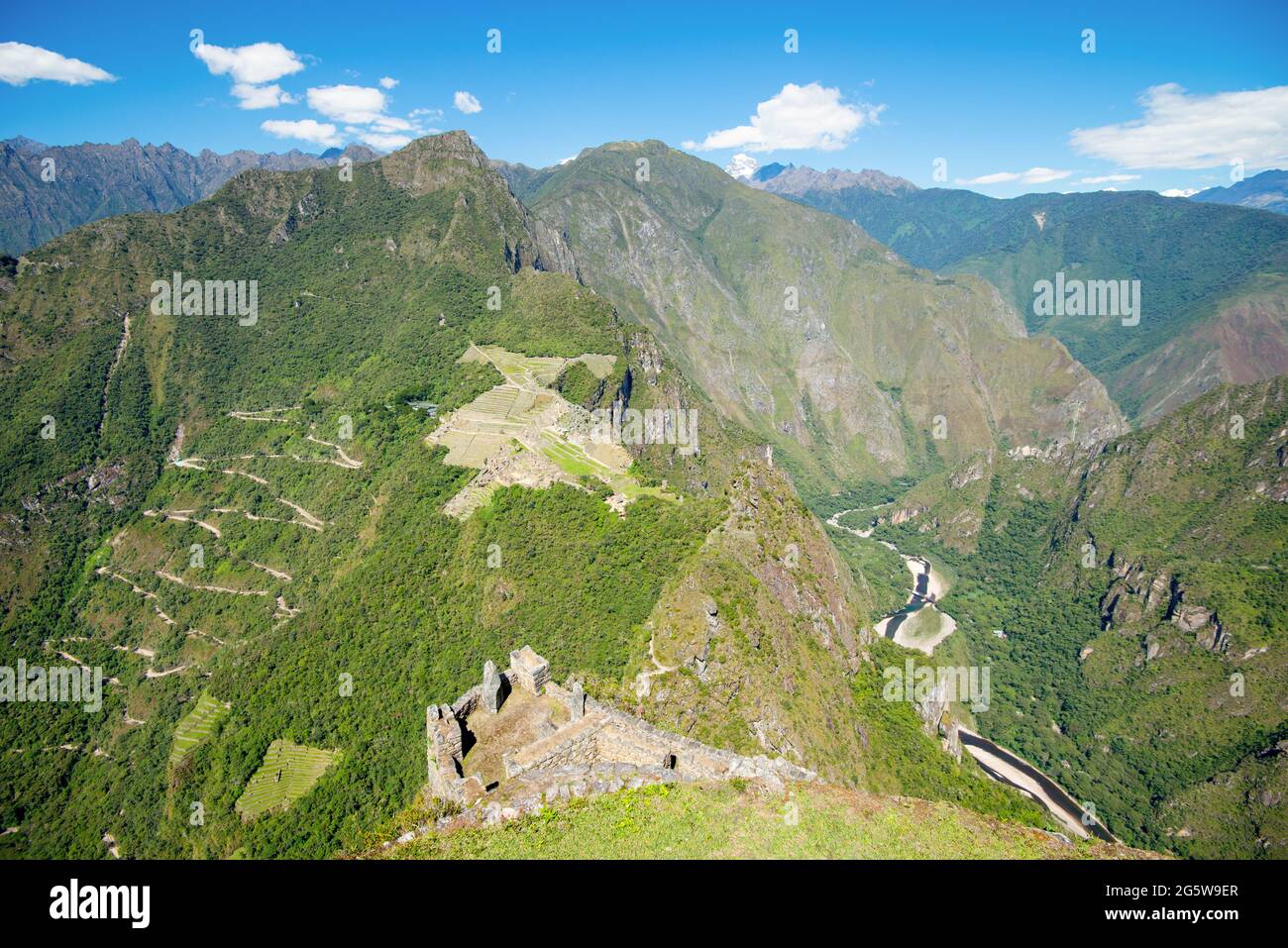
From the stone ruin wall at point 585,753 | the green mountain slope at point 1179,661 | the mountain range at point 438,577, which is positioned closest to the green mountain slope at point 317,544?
the mountain range at point 438,577

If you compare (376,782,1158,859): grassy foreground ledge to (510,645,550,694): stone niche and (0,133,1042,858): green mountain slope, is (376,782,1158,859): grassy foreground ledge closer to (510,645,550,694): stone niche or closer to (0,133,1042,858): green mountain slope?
(510,645,550,694): stone niche

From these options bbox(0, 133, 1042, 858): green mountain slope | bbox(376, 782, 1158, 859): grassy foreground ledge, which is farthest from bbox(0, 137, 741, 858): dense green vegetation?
bbox(376, 782, 1158, 859): grassy foreground ledge

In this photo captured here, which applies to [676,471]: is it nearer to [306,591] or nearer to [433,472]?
[433,472]

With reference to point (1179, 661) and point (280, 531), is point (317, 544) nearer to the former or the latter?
point (280, 531)

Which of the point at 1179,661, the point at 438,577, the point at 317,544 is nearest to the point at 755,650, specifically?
the point at 438,577

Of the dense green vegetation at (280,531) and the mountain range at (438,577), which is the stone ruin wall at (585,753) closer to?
the mountain range at (438,577)

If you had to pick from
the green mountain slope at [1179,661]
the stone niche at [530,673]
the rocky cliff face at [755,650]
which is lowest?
the green mountain slope at [1179,661]
